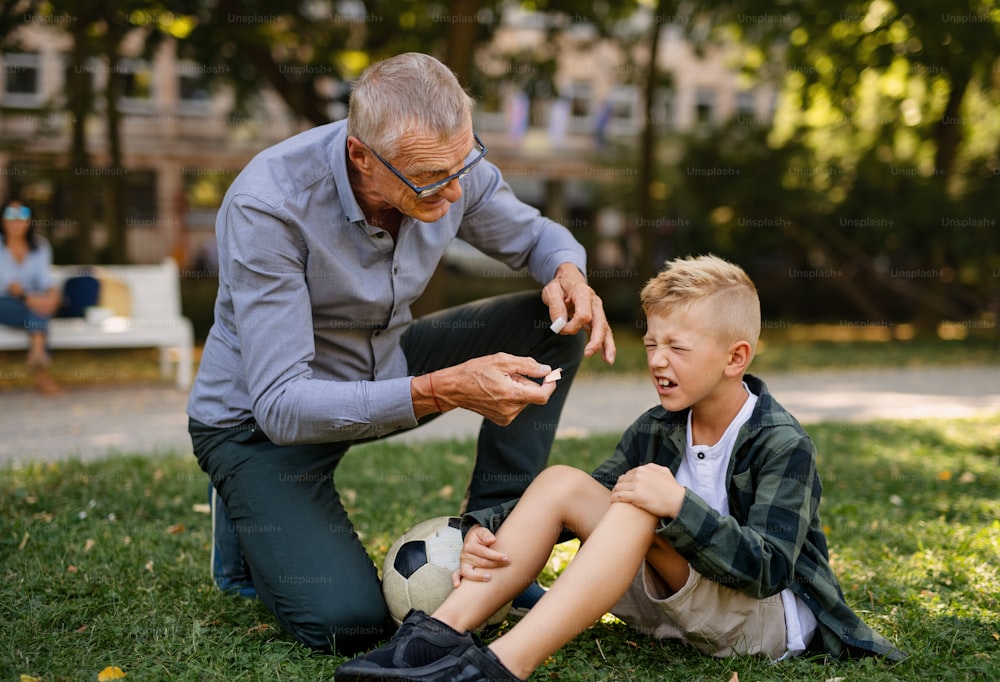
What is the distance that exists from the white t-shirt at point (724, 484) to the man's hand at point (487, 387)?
52 centimetres

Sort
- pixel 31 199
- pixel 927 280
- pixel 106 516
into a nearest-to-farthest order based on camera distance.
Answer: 1. pixel 106 516
2. pixel 927 280
3. pixel 31 199

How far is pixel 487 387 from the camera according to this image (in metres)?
2.69

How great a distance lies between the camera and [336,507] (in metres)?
3.27

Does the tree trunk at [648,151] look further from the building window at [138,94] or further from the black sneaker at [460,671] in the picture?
the building window at [138,94]

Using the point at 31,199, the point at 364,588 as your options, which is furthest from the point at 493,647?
the point at 31,199

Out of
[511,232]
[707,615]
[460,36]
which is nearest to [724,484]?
[707,615]

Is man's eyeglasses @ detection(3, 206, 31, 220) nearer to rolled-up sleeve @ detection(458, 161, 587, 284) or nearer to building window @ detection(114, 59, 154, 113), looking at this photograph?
rolled-up sleeve @ detection(458, 161, 587, 284)

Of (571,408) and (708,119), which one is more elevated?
(708,119)

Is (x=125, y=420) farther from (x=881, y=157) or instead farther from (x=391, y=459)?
(x=881, y=157)

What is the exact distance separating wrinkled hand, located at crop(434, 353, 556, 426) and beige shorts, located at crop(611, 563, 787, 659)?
617mm

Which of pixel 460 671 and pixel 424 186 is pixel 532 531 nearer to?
pixel 460 671

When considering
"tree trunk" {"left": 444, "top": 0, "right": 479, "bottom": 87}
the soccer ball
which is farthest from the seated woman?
the soccer ball

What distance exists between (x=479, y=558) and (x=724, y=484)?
0.76 meters

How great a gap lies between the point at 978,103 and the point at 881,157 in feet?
7.07
